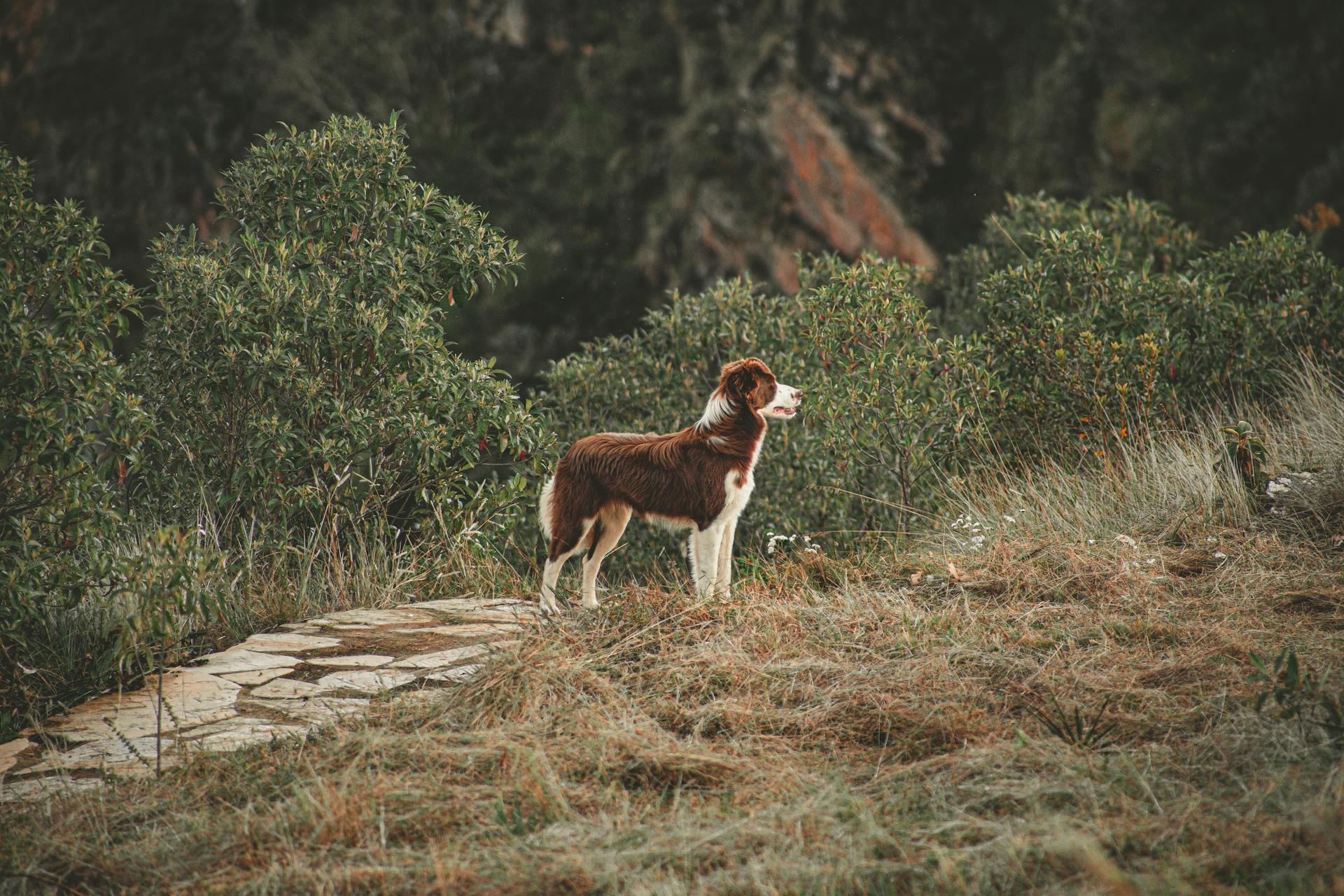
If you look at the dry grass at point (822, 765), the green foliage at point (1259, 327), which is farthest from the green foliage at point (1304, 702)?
the green foliage at point (1259, 327)

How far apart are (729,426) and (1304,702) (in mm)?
3133

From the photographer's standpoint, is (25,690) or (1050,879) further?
(25,690)

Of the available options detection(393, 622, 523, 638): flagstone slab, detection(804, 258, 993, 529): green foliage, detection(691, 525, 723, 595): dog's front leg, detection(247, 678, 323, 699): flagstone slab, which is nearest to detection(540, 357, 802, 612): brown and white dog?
detection(691, 525, 723, 595): dog's front leg

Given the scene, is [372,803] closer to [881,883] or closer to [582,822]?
[582,822]

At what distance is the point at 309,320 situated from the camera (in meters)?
6.99

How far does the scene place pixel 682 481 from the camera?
6.08 metres

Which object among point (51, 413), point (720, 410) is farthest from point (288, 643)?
point (720, 410)

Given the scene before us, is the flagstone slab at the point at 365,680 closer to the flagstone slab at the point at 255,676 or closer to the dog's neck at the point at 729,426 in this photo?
the flagstone slab at the point at 255,676

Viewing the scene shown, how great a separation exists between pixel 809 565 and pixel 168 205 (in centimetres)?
1708

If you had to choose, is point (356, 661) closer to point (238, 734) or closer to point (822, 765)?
point (238, 734)

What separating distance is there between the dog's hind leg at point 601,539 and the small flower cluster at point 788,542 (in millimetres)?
924

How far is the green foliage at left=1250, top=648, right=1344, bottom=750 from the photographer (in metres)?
3.75

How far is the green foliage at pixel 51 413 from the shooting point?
196 inches

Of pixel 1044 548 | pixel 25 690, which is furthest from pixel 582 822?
pixel 1044 548
